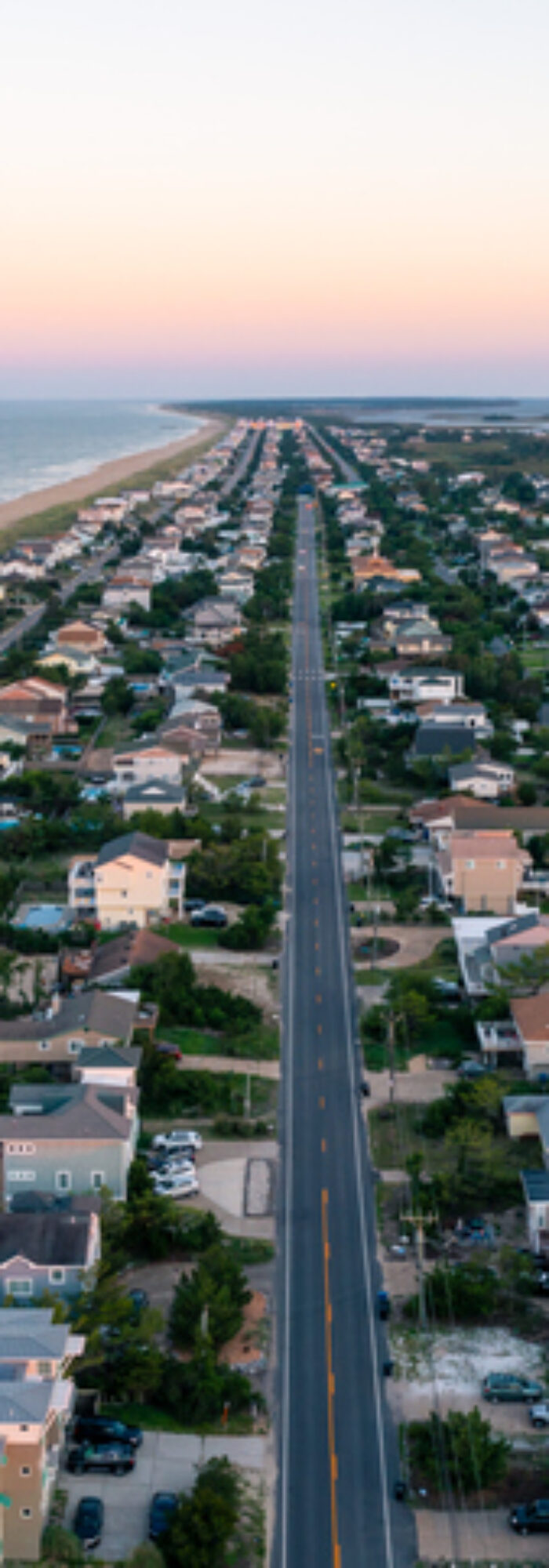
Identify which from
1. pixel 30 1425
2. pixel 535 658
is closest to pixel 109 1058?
pixel 30 1425

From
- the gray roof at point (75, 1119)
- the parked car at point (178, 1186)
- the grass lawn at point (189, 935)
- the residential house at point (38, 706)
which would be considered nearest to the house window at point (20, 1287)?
the gray roof at point (75, 1119)

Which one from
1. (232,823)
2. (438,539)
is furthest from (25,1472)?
(438,539)

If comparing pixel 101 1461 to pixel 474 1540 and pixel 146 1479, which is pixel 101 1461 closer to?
pixel 146 1479

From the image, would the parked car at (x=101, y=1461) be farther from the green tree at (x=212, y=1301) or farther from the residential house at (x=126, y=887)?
the residential house at (x=126, y=887)

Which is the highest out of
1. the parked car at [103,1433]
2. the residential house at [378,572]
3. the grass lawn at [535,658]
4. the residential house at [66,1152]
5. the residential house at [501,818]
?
the residential house at [378,572]

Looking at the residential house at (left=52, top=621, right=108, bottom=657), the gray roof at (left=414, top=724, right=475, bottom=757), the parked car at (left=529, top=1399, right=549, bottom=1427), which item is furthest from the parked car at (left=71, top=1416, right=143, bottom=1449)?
the residential house at (left=52, top=621, right=108, bottom=657)
